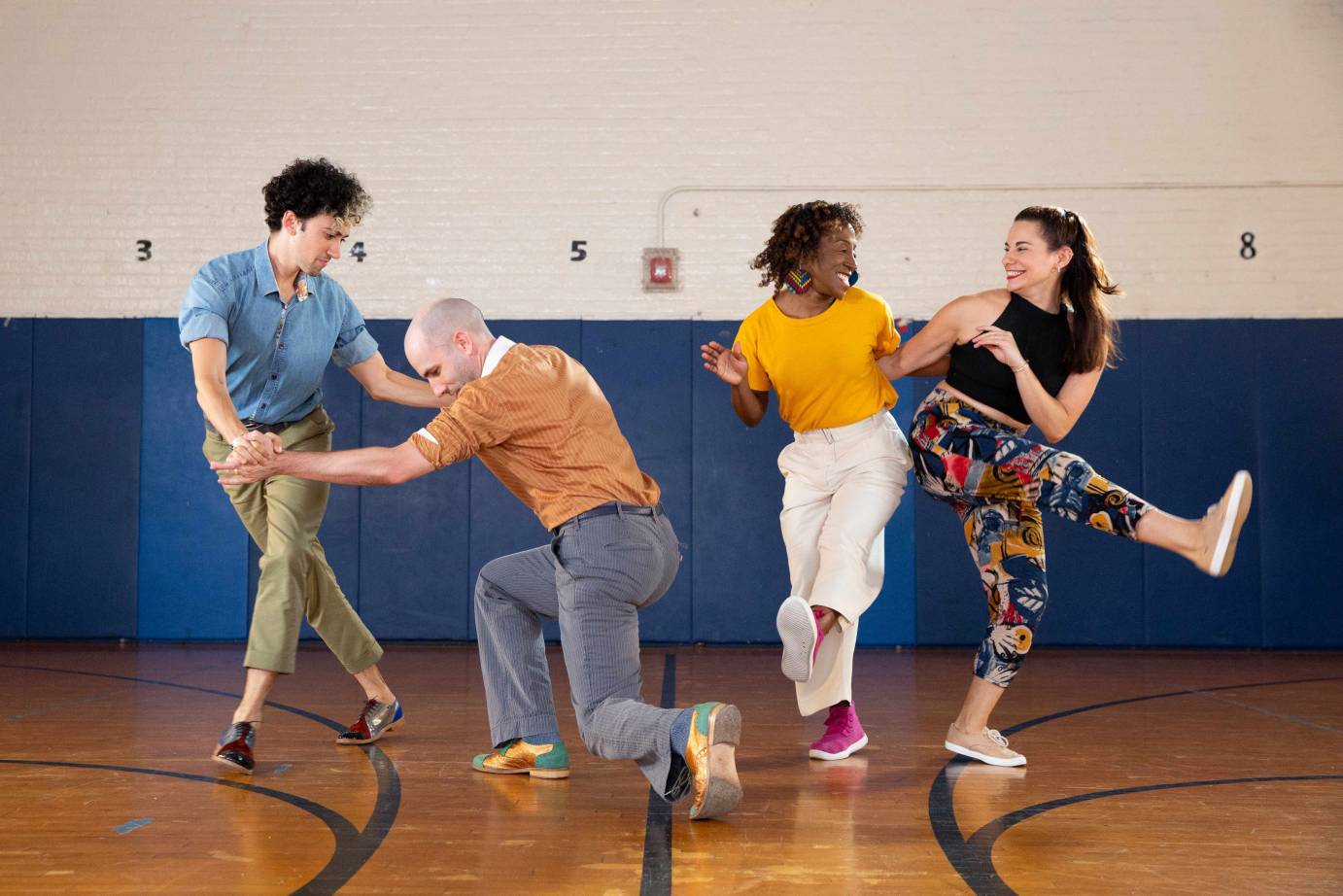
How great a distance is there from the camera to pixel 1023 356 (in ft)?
10.4

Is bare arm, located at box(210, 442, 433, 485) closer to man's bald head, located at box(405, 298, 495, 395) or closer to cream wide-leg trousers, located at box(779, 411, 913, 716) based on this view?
man's bald head, located at box(405, 298, 495, 395)

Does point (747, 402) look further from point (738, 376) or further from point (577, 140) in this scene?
point (577, 140)

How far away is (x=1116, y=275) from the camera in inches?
252

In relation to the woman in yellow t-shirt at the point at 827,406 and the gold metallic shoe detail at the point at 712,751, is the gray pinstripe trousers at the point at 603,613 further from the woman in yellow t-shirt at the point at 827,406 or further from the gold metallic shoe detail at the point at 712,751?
the woman in yellow t-shirt at the point at 827,406

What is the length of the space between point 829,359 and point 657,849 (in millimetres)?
1603

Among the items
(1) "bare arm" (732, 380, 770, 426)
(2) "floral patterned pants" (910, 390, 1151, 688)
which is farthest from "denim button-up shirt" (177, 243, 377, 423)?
(2) "floral patterned pants" (910, 390, 1151, 688)

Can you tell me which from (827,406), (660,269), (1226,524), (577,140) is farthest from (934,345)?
(577,140)

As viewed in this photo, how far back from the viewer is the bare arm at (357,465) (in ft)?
8.14

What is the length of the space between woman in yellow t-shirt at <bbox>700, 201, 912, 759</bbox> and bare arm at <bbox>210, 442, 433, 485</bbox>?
112 cm

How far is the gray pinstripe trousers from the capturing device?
8.14ft

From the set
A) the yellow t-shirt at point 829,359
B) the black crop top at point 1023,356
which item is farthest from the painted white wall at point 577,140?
the black crop top at point 1023,356

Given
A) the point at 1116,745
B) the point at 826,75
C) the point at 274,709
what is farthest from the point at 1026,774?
the point at 826,75

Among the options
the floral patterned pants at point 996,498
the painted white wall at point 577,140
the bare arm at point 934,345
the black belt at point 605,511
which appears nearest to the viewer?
the black belt at point 605,511

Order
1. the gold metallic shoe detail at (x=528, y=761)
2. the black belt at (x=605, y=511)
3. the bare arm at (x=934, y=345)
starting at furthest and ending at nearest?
the bare arm at (x=934, y=345), the gold metallic shoe detail at (x=528, y=761), the black belt at (x=605, y=511)
